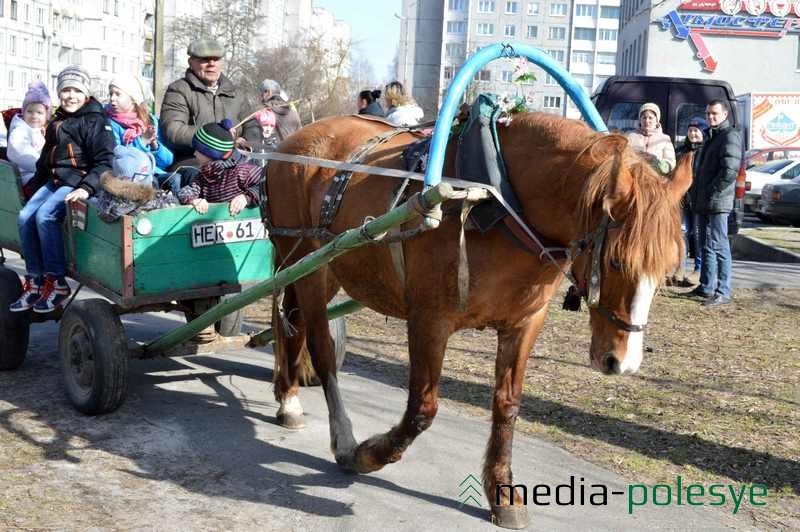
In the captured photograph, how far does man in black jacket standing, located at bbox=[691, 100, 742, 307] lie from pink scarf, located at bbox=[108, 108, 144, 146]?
6.24 metres

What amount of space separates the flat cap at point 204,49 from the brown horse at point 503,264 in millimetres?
1565

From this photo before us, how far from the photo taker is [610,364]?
12.8ft

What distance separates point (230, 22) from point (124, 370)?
6565cm

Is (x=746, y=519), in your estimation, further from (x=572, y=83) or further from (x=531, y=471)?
(x=572, y=83)

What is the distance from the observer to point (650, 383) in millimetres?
6902

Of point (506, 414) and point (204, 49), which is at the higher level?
point (204, 49)

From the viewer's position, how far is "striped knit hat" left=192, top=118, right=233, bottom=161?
584 centimetres

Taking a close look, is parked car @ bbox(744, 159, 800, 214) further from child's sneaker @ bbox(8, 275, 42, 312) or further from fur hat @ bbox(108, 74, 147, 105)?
child's sneaker @ bbox(8, 275, 42, 312)

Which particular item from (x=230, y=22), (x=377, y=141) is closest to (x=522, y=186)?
(x=377, y=141)

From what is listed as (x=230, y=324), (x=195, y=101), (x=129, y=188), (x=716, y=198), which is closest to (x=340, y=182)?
(x=129, y=188)

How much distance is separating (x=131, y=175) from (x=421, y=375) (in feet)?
8.53

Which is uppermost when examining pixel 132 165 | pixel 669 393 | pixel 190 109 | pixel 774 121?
pixel 774 121

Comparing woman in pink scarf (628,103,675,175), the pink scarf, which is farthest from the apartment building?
the pink scarf

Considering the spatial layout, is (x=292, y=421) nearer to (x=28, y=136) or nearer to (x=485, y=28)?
(x=28, y=136)
